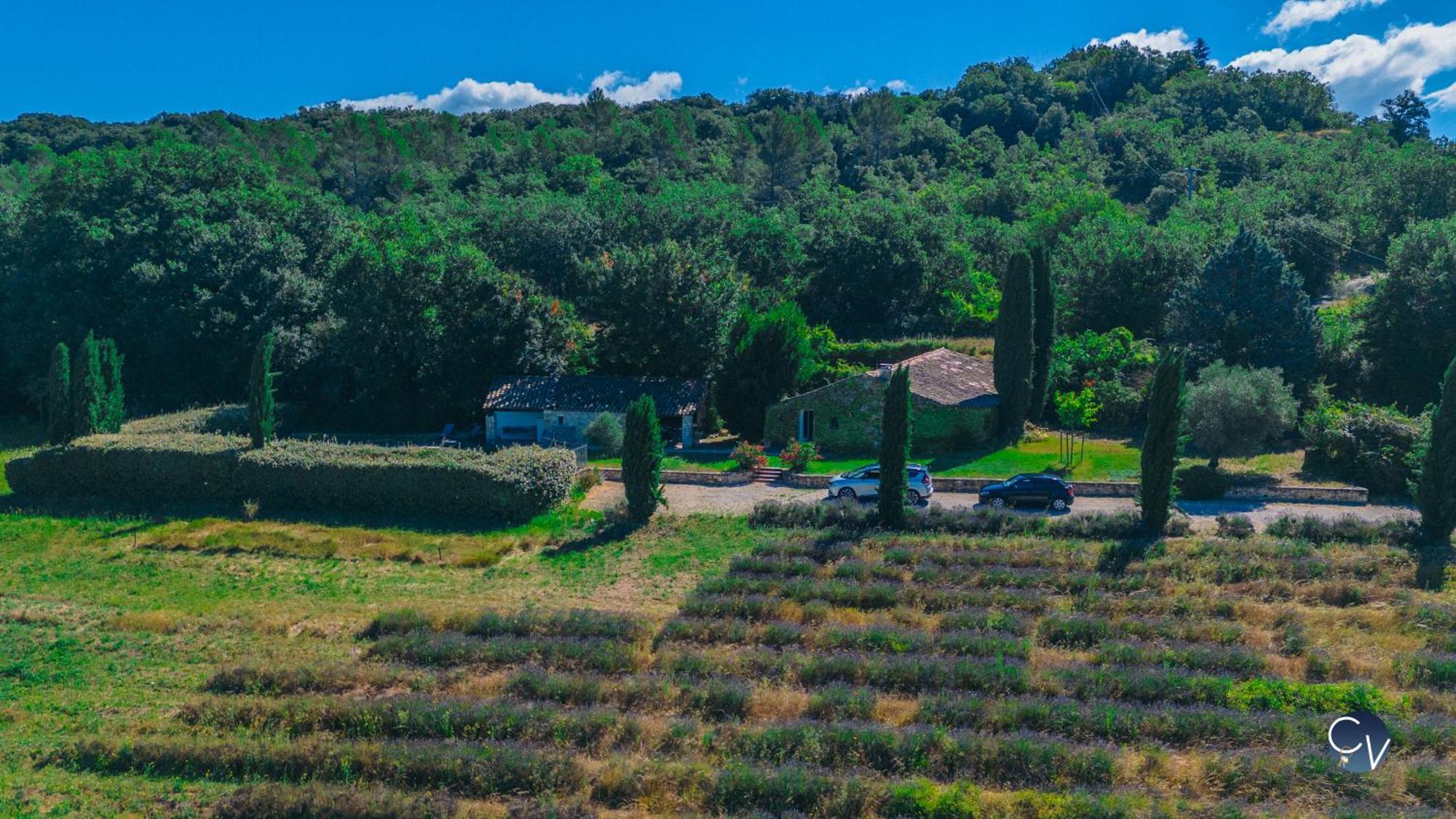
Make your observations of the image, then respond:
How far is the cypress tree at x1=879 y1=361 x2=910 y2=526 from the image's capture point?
28.9 metres

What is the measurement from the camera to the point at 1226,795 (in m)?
14.5

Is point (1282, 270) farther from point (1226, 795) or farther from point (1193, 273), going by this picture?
point (1226, 795)

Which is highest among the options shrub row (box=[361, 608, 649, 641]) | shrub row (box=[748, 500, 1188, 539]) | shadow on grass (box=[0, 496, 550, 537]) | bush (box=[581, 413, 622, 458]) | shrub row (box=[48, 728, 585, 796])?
bush (box=[581, 413, 622, 458])

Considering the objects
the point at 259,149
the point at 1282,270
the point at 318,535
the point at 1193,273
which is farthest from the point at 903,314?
the point at 259,149

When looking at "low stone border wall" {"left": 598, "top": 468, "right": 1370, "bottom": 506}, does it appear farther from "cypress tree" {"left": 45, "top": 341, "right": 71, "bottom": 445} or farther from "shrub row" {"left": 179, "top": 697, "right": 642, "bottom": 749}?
"cypress tree" {"left": 45, "top": 341, "right": 71, "bottom": 445}

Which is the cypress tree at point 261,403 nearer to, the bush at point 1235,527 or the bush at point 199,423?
the bush at point 199,423

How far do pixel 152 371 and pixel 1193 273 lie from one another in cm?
5440

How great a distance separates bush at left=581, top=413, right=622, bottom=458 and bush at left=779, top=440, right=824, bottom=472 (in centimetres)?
715

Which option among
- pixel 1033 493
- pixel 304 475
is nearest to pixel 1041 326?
pixel 1033 493

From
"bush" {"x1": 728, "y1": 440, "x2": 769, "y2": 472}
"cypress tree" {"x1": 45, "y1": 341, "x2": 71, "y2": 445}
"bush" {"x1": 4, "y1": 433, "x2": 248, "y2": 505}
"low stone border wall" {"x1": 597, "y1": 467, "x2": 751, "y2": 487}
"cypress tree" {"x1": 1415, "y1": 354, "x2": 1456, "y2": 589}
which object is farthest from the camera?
"bush" {"x1": 728, "y1": 440, "x2": 769, "y2": 472}

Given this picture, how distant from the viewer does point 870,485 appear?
32.5m

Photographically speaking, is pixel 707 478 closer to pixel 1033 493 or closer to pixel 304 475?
pixel 1033 493

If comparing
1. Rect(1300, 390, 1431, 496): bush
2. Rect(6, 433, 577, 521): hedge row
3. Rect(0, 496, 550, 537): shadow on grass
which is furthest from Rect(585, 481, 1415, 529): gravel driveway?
Rect(0, 496, 550, 537): shadow on grass

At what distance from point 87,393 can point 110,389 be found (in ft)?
13.3
